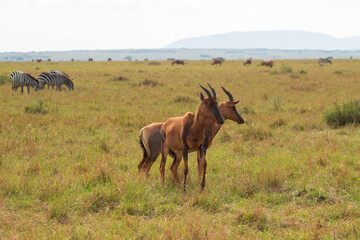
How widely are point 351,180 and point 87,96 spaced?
12.7m

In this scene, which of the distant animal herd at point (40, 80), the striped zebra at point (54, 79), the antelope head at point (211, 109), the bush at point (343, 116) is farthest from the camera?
the striped zebra at point (54, 79)

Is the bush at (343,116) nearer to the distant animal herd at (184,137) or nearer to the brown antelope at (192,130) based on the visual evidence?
the distant animal herd at (184,137)

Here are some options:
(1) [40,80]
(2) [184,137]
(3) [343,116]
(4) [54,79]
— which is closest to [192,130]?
(2) [184,137]

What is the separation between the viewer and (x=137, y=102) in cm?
1474

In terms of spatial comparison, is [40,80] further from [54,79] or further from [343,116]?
[343,116]

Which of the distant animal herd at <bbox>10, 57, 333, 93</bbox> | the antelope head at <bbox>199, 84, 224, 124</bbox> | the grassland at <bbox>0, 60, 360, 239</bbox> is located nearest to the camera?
the grassland at <bbox>0, 60, 360, 239</bbox>

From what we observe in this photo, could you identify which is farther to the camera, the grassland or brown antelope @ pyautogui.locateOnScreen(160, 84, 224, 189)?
brown antelope @ pyautogui.locateOnScreen(160, 84, 224, 189)

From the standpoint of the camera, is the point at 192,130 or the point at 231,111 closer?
the point at 192,130

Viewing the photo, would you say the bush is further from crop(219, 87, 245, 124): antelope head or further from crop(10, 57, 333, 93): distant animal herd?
crop(10, 57, 333, 93): distant animal herd

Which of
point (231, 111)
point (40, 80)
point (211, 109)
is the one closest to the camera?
point (211, 109)

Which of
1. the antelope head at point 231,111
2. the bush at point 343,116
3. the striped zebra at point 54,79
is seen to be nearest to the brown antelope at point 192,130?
the antelope head at point 231,111

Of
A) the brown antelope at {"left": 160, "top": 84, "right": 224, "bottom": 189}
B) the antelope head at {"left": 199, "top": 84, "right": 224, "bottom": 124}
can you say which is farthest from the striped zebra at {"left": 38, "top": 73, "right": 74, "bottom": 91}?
the antelope head at {"left": 199, "top": 84, "right": 224, "bottom": 124}

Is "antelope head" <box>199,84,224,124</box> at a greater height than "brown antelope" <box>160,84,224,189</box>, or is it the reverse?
"antelope head" <box>199,84,224,124</box>

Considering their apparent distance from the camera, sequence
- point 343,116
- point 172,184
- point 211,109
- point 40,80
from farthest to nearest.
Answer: point 40,80, point 343,116, point 172,184, point 211,109
